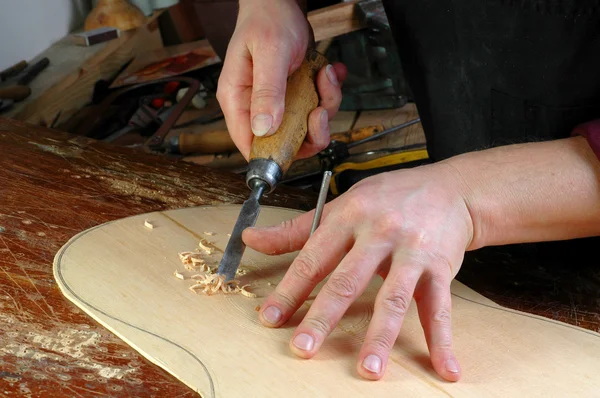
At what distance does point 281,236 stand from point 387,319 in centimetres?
33

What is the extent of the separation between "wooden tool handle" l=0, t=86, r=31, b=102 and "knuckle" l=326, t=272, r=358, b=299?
237cm

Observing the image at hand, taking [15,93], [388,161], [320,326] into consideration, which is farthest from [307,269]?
[15,93]

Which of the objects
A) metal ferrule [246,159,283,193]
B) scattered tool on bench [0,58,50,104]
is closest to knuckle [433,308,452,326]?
metal ferrule [246,159,283,193]

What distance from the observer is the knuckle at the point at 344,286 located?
3.78 feet

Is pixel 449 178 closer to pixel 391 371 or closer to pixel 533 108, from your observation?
pixel 391 371

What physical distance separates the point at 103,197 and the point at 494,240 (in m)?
0.98

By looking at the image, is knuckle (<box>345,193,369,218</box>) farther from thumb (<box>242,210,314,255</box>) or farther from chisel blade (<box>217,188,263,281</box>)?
chisel blade (<box>217,188,263,281</box>)

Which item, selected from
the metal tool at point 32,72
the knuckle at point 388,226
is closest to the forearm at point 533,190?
the knuckle at point 388,226

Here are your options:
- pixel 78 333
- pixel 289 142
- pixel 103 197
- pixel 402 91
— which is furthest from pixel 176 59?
pixel 78 333

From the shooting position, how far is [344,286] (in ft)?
3.78

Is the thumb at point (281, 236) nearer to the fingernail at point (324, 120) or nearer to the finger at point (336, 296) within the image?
the finger at point (336, 296)

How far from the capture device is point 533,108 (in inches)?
64.3

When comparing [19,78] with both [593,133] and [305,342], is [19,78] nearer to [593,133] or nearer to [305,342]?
[305,342]

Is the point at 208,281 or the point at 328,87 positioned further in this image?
the point at 328,87
